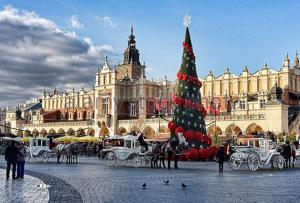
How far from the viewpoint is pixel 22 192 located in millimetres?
12109

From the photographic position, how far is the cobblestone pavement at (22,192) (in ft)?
35.1

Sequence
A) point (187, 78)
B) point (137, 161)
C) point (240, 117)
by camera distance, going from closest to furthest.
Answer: point (137, 161), point (187, 78), point (240, 117)

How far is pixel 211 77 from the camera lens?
3174 inches

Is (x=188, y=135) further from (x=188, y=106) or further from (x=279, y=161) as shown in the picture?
(x=279, y=161)

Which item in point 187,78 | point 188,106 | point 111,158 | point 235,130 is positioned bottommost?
point 111,158

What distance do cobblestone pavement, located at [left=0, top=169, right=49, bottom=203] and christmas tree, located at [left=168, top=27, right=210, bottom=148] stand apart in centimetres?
1926

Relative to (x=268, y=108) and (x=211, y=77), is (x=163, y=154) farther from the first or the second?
(x=211, y=77)

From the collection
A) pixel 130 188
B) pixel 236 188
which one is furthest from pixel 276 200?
pixel 130 188

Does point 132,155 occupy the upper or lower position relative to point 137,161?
upper

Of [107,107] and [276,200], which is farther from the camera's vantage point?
[107,107]

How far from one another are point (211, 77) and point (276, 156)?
56271 mm

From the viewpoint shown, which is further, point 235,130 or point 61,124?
point 61,124

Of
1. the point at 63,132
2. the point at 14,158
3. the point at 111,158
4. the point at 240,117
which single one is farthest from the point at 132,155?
the point at 63,132

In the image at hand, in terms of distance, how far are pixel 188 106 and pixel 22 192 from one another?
2256cm
